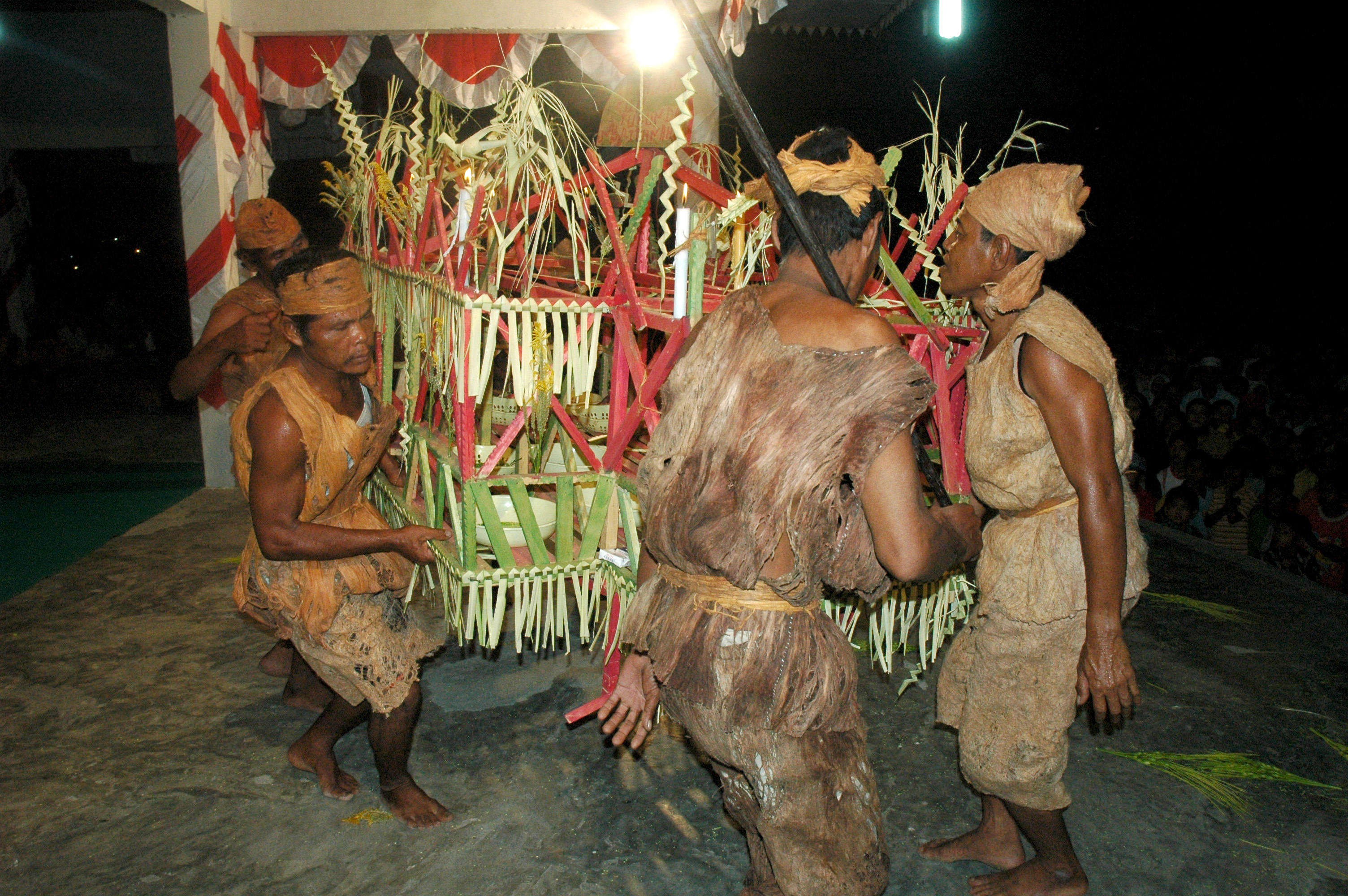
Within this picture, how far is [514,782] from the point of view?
2.94 m

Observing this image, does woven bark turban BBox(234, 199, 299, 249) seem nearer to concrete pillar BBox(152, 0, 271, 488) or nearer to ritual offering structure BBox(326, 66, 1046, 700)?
ritual offering structure BBox(326, 66, 1046, 700)

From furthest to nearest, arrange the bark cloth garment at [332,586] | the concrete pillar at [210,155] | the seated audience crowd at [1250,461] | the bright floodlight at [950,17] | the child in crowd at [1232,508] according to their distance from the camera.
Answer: the concrete pillar at [210,155], the bright floodlight at [950,17], the child in crowd at [1232,508], the seated audience crowd at [1250,461], the bark cloth garment at [332,586]

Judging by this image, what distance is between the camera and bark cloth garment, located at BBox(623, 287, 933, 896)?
5.19 ft

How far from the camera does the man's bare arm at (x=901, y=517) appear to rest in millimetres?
1568

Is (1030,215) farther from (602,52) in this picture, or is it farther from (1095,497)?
(602,52)

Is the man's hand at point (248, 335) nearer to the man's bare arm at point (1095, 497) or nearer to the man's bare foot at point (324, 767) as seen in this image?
the man's bare foot at point (324, 767)

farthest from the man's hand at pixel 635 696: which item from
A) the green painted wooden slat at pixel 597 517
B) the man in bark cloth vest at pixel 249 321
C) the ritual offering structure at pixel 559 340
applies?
the man in bark cloth vest at pixel 249 321

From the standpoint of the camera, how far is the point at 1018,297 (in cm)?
221

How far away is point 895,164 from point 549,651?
2379 millimetres

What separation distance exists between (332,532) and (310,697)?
120cm

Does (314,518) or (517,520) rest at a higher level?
(314,518)

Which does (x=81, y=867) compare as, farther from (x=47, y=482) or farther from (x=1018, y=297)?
(x=47, y=482)

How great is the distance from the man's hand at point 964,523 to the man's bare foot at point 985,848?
47.1 inches

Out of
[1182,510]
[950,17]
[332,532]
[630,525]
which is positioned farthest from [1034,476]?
[950,17]
